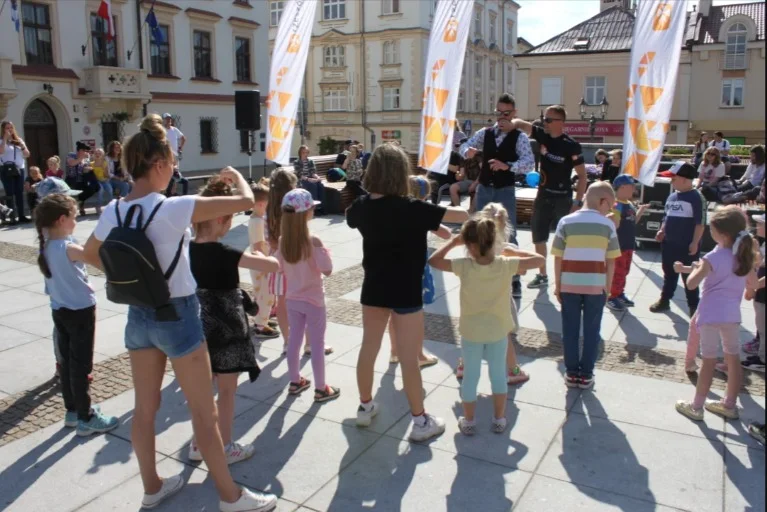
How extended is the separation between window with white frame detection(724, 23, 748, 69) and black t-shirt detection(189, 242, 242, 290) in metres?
44.9

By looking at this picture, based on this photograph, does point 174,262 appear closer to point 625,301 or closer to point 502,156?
point 502,156

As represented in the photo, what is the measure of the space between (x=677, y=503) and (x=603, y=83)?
144 ft

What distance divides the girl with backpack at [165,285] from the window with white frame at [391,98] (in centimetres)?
4704

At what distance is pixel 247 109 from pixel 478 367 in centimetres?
1318

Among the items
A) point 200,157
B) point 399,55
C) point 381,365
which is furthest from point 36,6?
point 399,55

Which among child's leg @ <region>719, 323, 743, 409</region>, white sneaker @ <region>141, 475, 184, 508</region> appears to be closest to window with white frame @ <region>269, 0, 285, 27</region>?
child's leg @ <region>719, 323, 743, 409</region>

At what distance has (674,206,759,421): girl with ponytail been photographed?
4.20 metres

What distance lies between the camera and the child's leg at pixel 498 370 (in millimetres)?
4078

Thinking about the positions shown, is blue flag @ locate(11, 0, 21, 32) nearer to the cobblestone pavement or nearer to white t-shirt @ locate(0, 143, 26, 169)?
white t-shirt @ locate(0, 143, 26, 169)

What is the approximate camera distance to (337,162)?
18000 mm

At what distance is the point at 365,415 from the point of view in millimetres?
4246

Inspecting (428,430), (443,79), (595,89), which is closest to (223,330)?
(428,430)

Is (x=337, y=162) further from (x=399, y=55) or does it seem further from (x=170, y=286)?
(x=399, y=55)

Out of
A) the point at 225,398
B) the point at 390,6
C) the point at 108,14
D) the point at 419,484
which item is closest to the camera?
the point at 419,484
